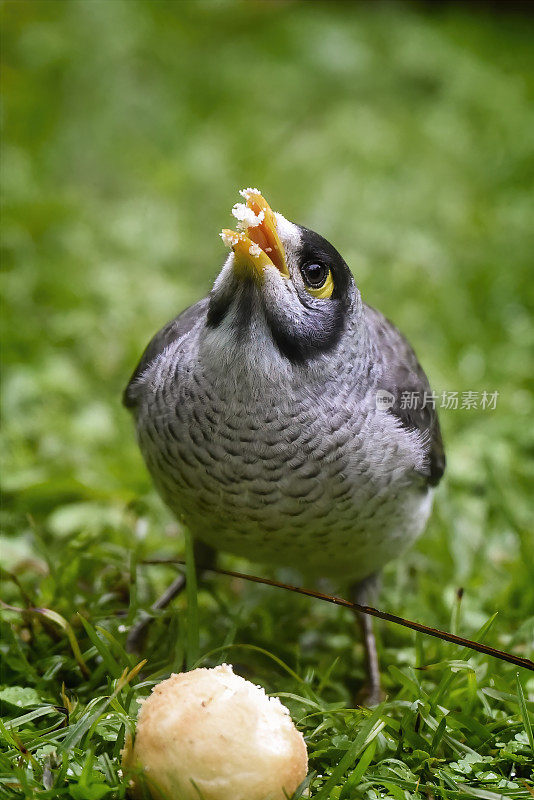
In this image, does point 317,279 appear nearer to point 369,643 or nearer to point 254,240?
point 254,240

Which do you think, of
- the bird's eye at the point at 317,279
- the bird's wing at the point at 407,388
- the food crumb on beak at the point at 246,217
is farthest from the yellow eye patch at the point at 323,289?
the bird's wing at the point at 407,388

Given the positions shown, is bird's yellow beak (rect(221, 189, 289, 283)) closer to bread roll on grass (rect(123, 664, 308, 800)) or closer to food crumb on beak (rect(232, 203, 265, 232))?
food crumb on beak (rect(232, 203, 265, 232))

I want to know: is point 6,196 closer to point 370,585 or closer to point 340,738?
point 370,585

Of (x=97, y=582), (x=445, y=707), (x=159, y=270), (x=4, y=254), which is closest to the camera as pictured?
(x=445, y=707)

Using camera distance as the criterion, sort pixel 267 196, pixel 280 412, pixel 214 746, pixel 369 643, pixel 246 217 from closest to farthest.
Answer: pixel 214 746, pixel 246 217, pixel 280 412, pixel 369 643, pixel 267 196

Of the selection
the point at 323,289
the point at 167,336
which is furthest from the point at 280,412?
the point at 167,336

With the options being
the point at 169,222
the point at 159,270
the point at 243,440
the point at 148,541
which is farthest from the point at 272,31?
the point at 243,440
